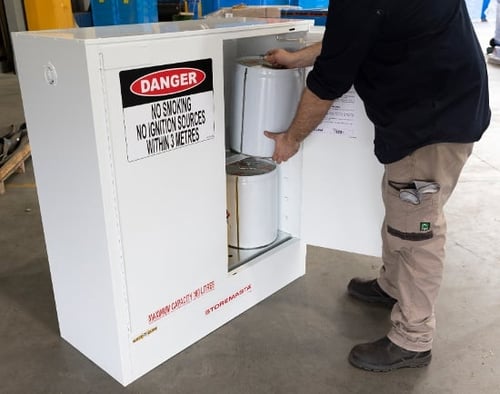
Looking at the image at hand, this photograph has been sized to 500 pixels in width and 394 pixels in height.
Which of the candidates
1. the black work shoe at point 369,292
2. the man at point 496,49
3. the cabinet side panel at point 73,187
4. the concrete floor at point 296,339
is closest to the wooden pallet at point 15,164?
the concrete floor at point 296,339

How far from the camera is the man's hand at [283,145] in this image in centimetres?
193

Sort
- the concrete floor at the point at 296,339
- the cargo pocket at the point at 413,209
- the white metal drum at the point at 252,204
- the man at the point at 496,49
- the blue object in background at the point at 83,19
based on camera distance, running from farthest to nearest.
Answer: the man at the point at 496,49
the blue object in background at the point at 83,19
the white metal drum at the point at 252,204
the concrete floor at the point at 296,339
the cargo pocket at the point at 413,209

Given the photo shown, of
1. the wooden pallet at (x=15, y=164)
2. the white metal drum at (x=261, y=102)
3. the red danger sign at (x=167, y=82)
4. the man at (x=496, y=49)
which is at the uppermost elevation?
the red danger sign at (x=167, y=82)

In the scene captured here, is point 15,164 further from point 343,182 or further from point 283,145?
point 343,182

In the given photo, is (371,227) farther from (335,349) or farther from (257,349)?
(257,349)

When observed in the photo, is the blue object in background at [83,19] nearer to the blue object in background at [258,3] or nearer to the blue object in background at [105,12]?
the blue object in background at [105,12]

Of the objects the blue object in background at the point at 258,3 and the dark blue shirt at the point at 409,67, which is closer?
the dark blue shirt at the point at 409,67

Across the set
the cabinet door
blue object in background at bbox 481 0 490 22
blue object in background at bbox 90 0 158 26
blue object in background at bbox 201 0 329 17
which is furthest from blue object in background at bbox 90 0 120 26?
blue object in background at bbox 481 0 490 22

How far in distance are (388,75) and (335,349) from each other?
991 mm

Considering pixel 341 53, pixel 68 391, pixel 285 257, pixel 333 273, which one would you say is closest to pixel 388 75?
pixel 341 53

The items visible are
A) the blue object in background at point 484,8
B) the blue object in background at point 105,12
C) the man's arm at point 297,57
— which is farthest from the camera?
the blue object in background at point 484,8

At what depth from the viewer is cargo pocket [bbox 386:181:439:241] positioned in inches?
63.7

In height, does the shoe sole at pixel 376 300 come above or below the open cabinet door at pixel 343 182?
below

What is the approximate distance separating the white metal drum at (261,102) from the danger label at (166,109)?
10.4 inches
